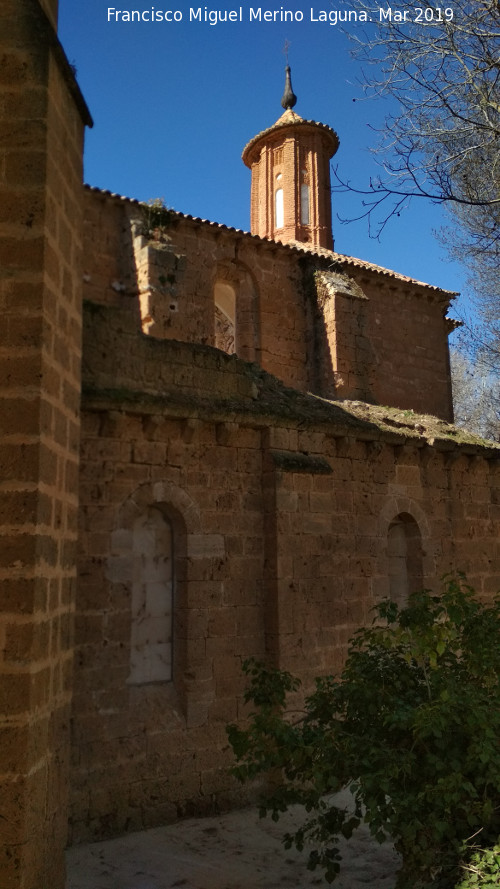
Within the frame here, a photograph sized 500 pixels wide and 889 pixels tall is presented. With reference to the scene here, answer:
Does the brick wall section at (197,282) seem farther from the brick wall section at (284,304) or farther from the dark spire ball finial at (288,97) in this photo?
the dark spire ball finial at (288,97)

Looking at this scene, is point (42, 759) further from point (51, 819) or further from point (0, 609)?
point (0, 609)

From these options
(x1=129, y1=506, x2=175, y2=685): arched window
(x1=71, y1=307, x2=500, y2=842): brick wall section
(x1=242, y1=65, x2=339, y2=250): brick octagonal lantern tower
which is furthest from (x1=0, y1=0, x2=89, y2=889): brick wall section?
(x1=242, y1=65, x2=339, y2=250): brick octagonal lantern tower

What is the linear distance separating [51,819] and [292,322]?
535 inches

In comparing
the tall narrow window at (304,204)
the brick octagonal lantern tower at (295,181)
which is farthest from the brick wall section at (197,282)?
the tall narrow window at (304,204)

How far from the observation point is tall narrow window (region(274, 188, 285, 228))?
21.4 m

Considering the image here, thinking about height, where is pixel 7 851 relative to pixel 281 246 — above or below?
below

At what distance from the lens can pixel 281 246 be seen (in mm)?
16062

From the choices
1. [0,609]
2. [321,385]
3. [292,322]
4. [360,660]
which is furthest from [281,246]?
[0,609]

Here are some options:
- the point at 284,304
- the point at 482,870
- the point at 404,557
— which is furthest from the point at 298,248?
the point at 482,870

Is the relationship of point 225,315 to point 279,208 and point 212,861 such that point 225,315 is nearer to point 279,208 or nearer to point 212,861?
point 279,208

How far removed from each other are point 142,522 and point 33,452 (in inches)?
113

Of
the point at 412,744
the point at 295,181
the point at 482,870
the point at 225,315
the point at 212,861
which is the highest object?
the point at 295,181

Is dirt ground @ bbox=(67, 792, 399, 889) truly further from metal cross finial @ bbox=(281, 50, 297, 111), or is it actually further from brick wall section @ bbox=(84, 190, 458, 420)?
metal cross finial @ bbox=(281, 50, 297, 111)

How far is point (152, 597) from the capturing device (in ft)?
21.8
